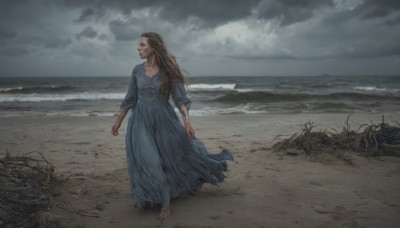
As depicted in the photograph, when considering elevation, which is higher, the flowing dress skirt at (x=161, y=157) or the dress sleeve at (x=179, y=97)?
the dress sleeve at (x=179, y=97)

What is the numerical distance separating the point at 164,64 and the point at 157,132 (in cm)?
67

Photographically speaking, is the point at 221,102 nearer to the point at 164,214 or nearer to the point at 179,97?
the point at 179,97

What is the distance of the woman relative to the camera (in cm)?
343

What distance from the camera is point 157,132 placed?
3596 mm

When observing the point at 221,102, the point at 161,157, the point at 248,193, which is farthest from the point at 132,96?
the point at 221,102

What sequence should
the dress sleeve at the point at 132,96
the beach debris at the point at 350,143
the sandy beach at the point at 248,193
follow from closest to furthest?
the sandy beach at the point at 248,193 < the dress sleeve at the point at 132,96 < the beach debris at the point at 350,143

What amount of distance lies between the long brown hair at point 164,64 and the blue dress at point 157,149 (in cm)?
6

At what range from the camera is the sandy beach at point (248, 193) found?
3.36 metres

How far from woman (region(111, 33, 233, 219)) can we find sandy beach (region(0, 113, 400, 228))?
0.29 metres

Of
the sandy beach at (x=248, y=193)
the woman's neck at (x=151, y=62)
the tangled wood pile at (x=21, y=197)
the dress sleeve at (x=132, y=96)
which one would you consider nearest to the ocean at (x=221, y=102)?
the woman's neck at (x=151, y=62)

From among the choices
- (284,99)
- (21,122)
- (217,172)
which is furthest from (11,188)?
(284,99)

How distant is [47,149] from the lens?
21.6 ft

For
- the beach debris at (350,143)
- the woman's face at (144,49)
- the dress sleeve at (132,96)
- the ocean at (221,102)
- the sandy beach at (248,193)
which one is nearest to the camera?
the sandy beach at (248,193)

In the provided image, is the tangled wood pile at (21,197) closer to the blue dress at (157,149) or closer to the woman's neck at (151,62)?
the blue dress at (157,149)
